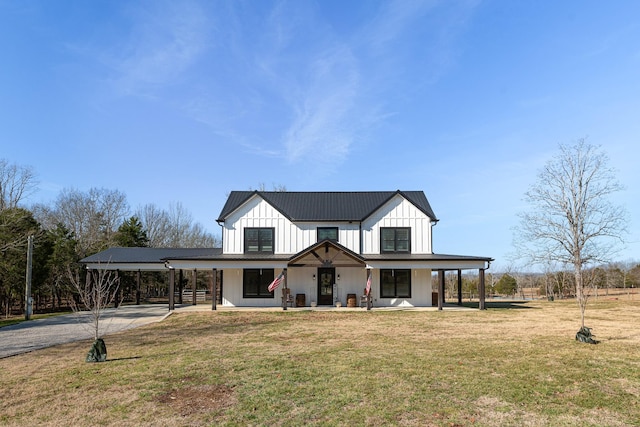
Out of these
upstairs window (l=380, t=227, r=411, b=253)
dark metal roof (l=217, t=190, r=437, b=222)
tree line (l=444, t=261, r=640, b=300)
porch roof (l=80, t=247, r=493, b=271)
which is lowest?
tree line (l=444, t=261, r=640, b=300)

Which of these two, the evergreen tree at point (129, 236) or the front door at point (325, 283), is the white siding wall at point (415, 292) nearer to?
the front door at point (325, 283)

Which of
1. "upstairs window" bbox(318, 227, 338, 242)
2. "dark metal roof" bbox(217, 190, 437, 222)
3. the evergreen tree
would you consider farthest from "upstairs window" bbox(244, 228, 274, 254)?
the evergreen tree

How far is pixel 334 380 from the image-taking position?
8055 millimetres

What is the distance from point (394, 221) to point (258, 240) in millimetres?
8259

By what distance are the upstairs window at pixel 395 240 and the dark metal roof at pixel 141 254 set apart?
1021 cm

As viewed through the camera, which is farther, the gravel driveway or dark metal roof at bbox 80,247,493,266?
dark metal roof at bbox 80,247,493,266

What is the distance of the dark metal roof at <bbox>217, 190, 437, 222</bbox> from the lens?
25609 mm

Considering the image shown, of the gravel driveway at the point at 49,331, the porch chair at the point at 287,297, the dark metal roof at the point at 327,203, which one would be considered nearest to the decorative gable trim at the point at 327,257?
the porch chair at the point at 287,297

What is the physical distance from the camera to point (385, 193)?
1107 inches

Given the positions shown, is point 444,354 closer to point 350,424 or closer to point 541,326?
point 350,424

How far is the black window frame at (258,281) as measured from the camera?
24812 mm

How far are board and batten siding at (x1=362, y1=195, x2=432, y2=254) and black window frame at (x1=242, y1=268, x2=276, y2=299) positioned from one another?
5.85m

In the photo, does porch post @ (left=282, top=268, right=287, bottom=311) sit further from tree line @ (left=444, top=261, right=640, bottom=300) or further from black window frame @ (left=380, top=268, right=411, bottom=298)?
tree line @ (left=444, top=261, right=640, bottom=300)

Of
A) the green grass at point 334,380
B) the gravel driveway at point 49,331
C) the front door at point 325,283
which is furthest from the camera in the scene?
the front door at point 325,283
